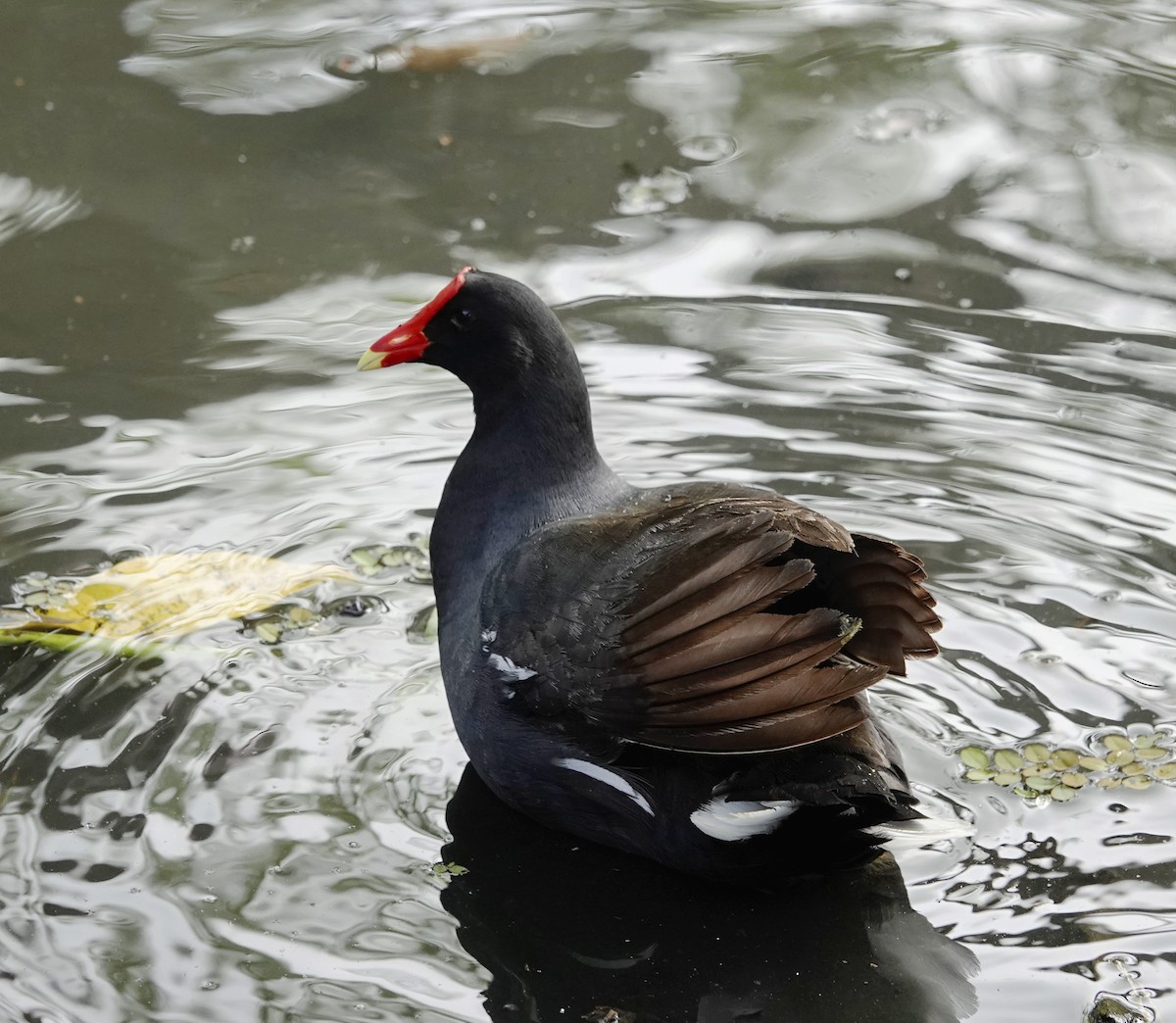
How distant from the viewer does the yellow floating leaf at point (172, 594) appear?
399 centimetres

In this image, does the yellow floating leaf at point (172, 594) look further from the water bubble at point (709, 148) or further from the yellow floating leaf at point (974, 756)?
the water bubble at point (709, 148)

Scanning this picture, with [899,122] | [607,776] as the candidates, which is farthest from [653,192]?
[607,776]

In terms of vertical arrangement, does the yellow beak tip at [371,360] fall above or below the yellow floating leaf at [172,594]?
above

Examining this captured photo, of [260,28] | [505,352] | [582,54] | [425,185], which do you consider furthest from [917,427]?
[260,28]

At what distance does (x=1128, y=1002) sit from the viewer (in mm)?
2867

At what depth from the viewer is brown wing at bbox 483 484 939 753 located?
2914mm

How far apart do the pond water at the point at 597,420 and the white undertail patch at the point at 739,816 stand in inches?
8.7

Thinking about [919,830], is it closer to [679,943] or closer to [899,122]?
[679,943]

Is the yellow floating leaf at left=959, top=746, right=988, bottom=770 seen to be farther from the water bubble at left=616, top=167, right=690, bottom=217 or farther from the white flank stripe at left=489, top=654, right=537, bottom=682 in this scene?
the water bubble at left=616, top=167, right=690, bottom=217

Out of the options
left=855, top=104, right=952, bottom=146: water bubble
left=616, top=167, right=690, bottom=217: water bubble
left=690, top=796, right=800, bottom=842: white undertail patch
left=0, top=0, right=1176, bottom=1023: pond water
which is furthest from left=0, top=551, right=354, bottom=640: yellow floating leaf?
left=855, top=104, right=952, bottom=146: water bubble

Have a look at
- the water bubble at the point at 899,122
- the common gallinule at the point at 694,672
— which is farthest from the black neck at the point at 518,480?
the water bubble at the point at 899,122

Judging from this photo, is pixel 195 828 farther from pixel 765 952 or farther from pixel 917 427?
pixel 917 427

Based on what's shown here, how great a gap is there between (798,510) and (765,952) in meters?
0.88

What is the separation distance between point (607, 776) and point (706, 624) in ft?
1.46
